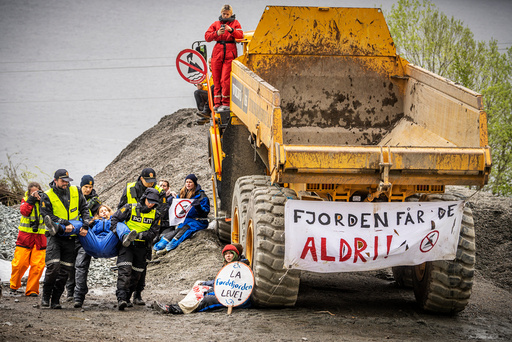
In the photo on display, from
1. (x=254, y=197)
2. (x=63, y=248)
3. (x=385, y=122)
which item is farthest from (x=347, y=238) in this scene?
(x=63, y=248)

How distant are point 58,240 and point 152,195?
4.04ft

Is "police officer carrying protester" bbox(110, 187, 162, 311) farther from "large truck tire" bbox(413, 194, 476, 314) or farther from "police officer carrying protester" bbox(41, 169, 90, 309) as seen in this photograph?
A: "large truck tire" bbox(413, 194, 476, 314)

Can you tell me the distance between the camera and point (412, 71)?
9.34 m

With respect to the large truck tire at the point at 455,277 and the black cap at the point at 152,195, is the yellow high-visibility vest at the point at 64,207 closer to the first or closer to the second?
the black cap at the point at 152,195

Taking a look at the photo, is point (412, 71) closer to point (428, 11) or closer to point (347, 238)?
point (347, 238)

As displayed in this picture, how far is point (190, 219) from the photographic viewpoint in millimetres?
12086

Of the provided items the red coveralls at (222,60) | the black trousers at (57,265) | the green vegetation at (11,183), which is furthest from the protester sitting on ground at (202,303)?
the green vegetation at (11,183)

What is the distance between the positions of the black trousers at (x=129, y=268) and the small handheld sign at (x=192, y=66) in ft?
12.7

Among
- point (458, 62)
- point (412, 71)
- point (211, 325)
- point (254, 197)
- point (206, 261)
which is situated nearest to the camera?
point (211, 325)

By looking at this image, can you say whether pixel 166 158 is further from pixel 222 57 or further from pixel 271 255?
pixel 271 255

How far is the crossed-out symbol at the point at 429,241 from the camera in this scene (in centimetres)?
773

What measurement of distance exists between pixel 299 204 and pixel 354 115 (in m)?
2.70

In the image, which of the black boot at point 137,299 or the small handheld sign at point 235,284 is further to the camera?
the black boot at point 137,299

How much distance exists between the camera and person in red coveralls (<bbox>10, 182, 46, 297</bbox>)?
30.9 feet
